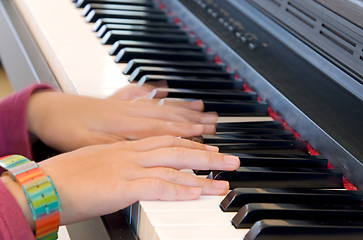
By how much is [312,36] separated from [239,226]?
56 cm

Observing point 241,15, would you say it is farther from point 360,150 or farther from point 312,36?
point 360,150

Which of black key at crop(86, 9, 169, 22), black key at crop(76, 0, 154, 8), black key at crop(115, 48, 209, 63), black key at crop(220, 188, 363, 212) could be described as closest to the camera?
black key at crop(220, 188, 363, 212)

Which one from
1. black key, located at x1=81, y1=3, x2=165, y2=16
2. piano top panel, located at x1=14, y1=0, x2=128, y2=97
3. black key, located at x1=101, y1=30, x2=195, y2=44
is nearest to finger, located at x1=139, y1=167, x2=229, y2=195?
piano top panel, located at x1=14, y1=0, x2=128, y2=97

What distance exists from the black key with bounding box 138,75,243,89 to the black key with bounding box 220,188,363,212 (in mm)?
495

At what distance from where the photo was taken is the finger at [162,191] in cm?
91

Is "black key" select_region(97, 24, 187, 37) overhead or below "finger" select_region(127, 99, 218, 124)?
overhead

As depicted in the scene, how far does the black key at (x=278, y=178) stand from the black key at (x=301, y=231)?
138mm

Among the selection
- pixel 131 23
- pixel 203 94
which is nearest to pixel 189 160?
pixel 203 94

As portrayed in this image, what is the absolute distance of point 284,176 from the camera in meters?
0.99

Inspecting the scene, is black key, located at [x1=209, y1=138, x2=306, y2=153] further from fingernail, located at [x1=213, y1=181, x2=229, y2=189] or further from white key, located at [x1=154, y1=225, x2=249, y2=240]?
white key, located at [x1=154, y1=225, x2=249, y2=240]

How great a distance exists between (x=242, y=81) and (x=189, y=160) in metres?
0.49

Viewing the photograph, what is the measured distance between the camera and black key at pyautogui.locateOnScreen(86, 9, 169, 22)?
177 centimetres

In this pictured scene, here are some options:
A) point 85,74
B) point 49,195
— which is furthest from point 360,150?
point 85,74

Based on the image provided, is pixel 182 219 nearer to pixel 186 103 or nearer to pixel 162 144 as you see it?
pixel 162 144
